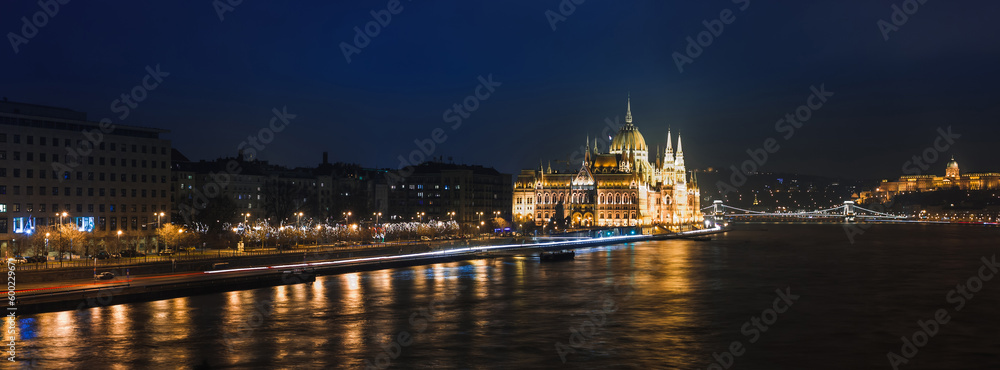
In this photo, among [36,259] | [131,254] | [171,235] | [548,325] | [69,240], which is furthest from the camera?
[171,235]

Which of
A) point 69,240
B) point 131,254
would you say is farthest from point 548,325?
point 131,254

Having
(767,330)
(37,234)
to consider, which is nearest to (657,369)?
(767,330)

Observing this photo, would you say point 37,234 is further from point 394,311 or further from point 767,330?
point 767,330

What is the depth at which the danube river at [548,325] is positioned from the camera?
35.2 metres

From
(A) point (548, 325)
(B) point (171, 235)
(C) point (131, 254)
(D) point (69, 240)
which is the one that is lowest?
(A) point (548, 325)

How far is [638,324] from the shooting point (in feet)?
146

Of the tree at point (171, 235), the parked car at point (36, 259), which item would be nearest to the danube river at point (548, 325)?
the parked car at point (36, 259)

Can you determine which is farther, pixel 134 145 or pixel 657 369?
pixel 134 145

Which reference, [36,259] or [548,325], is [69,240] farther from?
[548,325]

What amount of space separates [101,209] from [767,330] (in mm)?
60577

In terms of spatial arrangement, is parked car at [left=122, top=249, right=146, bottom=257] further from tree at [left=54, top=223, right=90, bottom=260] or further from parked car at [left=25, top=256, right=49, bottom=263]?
parked car at [left=25, top=256, right=49, bottom=263]

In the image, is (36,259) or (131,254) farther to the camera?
(131,254)

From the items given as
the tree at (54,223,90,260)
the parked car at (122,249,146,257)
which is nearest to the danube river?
the parked car at (122,249,146,257)

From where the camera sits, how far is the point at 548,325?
44.2 m
